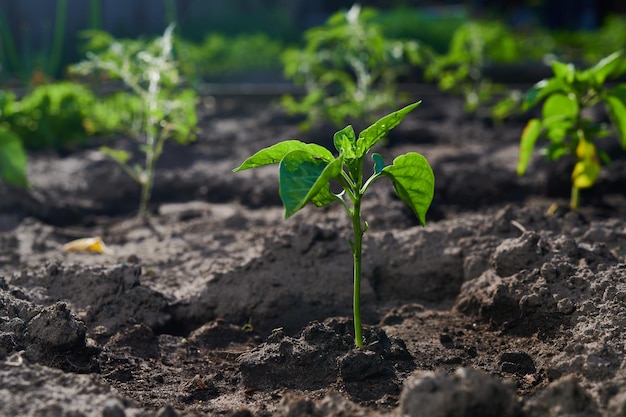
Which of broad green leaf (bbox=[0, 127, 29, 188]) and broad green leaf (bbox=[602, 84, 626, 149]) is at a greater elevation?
broad green leaf (bbox=[602, 84, 626, 149])

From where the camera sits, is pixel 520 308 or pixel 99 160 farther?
pixel 99 160

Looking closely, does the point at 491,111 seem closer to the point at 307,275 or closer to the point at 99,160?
the point at 99,160

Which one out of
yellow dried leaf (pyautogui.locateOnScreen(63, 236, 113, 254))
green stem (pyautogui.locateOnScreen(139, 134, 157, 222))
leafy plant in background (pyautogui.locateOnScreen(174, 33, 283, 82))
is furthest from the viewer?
leafy plant in background (pyautogui.locateOnScreen(174, 33, 283, 82))

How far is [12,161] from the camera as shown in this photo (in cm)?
429

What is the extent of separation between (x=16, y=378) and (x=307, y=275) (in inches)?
54.3

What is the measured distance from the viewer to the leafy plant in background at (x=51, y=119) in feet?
19.3

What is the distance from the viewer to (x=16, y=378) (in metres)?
2.11

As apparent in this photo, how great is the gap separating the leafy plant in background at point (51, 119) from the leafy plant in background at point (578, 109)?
3.47 m

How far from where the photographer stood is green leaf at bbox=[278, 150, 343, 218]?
6.63ft

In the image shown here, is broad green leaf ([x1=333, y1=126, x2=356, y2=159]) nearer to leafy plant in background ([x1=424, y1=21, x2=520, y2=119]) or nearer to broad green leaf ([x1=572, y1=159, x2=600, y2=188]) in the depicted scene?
broad green leaf ([x1=572, y1=159, x2=600, y2=188])

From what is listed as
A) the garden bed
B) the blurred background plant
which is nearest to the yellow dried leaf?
the garden bed

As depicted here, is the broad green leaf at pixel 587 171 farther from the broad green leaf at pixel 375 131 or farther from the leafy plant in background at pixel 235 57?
the leafy plant in background at pixel 235 57

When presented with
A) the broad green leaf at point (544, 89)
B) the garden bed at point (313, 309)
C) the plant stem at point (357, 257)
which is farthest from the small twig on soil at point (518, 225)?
the plant stem at point (357, 257)

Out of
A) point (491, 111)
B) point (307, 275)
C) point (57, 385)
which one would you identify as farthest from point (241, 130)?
point (57, 385)
